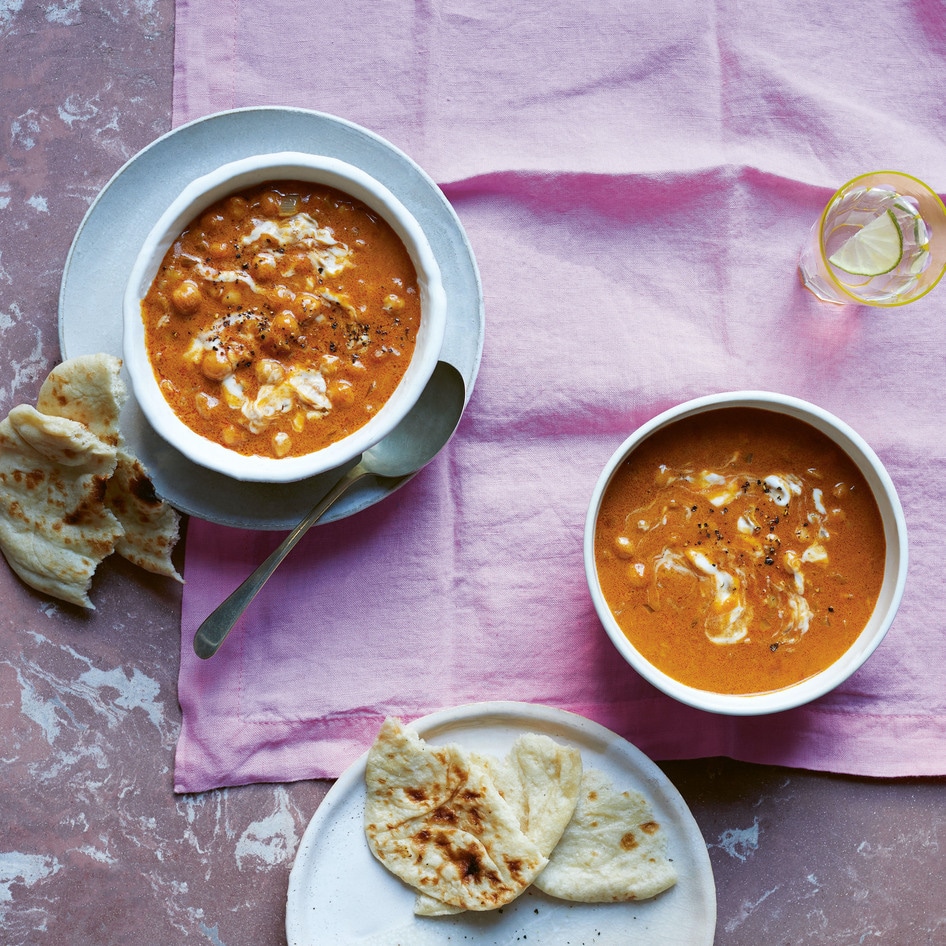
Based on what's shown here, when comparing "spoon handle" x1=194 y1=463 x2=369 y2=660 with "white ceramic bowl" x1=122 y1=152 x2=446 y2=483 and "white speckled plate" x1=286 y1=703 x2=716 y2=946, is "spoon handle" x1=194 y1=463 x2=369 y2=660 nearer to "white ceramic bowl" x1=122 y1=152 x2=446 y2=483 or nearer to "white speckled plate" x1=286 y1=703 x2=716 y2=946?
"white ceramic bowl" x1=122 y1=152 x2=446 y2=483

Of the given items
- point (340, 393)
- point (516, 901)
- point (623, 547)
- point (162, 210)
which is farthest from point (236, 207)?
point (516, 901)

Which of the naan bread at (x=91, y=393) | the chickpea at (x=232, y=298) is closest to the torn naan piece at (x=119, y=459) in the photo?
the naan bread at (x=91, y=393)

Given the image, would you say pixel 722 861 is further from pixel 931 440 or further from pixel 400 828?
pixel 931 440

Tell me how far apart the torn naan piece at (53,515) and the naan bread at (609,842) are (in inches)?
57.7

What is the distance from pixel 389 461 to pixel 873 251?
4.84ft

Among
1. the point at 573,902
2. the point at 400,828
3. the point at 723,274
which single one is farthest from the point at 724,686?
the point at 723,274

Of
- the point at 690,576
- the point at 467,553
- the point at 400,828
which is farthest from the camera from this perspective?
the point at 467,553

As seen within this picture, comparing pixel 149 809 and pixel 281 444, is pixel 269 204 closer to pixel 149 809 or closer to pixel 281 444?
pixel 281 444

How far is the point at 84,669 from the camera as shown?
2609mm

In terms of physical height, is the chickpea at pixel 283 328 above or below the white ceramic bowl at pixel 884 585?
above

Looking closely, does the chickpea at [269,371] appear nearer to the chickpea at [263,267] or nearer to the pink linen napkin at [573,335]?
the chickpea at [263,267]

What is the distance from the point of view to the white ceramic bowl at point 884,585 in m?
2.20

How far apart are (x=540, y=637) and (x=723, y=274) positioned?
118 centimetres

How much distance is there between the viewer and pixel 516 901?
2.50m
